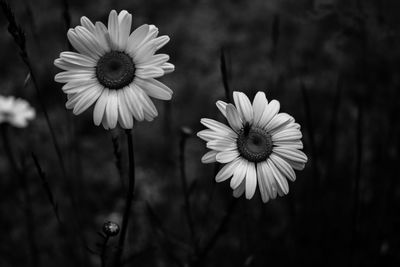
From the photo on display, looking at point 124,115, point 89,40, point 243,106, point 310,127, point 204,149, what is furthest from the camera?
point 204,149

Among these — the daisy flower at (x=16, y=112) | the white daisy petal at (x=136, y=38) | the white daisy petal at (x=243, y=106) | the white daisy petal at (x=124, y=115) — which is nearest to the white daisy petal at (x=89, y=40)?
the white daisy petal at (x=136, y=38)

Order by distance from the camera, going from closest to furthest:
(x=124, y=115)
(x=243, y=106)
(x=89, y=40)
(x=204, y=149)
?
(x=124, y=115) < (x=89, y=40) < (x=243, y=106) < (x=204, y=149)

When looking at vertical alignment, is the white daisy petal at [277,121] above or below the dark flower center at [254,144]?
above

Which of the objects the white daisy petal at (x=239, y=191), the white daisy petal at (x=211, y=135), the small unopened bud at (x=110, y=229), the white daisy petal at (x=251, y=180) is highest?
the white daisy petal at (x=211, y=135)

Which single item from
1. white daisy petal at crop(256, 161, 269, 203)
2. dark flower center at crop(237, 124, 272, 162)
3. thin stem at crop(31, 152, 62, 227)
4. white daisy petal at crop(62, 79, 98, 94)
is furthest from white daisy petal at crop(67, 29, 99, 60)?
white daisy petal at crop(256, 161, 269, 203)

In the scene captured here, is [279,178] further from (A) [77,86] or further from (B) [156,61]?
(A) [77,86]

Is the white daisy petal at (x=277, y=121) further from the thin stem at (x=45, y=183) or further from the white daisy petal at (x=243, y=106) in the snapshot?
the thin stem at (x=45, y=183)

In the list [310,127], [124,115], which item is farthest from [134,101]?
[310,127]

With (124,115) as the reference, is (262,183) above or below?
below
